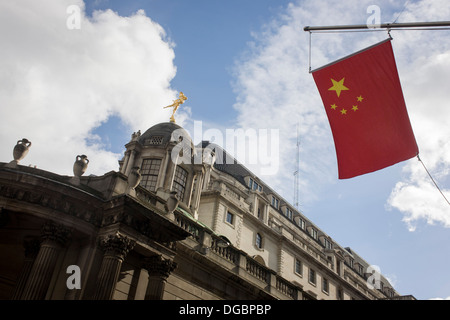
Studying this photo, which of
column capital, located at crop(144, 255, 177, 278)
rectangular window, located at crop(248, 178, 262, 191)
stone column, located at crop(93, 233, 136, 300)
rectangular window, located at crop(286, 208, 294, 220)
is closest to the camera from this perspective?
stone column, located at crop(93, 233, 136, 300)

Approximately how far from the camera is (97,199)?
15.9 metres

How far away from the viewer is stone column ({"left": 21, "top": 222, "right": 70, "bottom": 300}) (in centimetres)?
1364

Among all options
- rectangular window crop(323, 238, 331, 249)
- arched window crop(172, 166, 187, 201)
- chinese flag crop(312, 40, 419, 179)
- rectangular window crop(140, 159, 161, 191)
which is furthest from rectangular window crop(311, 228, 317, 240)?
chinese flag crop(312, 40, 419, 179)

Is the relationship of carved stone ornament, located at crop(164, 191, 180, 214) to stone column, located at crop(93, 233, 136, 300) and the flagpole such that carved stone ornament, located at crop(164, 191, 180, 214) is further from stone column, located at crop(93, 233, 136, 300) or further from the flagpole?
the flagpole

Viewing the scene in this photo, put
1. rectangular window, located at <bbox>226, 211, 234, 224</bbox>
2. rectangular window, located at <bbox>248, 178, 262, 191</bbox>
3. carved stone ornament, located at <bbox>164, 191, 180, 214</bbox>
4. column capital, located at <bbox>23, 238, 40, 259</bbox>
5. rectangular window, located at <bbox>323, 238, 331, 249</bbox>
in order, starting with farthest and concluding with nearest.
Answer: rectangular window, located at <bbox>323, 238, 331, 249</bbox>
rectangular window, located at <bbox>248, 178, 262, 191</bbox>
rectangular window, located at <bbox>226, 211, 234, 224</bbox>
carved stone ornament, located at <bbox>164, 191, 180, 214</bbox>
column capital, located at <bbox>23, 238, 40, 259</bbox>

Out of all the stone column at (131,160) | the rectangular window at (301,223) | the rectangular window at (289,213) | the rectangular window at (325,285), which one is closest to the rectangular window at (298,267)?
the rectangular window at (325,285)

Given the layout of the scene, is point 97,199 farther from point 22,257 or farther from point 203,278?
point 203,278

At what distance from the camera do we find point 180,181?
29609mm

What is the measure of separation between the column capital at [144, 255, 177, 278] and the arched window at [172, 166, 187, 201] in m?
11.9

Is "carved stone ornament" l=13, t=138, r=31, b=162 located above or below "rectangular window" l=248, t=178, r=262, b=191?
below

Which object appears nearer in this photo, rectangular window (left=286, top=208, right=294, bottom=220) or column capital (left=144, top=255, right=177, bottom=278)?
column capital (left=144, top=255, right=177, bottom=278)

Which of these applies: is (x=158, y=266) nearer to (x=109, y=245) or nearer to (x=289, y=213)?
(x=109, y=245)

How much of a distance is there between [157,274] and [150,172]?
13637 mm

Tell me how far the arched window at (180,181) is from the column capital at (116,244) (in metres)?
13.2
